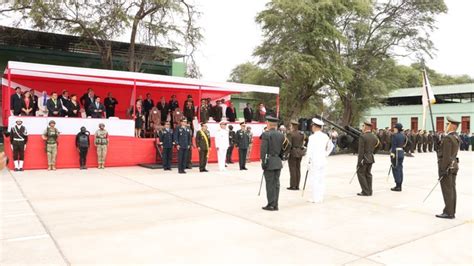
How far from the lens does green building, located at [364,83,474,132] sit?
41.2 meters

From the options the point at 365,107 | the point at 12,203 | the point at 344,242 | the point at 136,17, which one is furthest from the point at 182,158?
the point at 365,107

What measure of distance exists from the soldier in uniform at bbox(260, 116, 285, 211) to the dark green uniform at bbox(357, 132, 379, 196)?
2.71 meters

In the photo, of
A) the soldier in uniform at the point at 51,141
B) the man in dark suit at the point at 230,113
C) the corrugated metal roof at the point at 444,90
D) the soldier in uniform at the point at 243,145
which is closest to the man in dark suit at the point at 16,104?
the soldier in uniform at the point at 51,141

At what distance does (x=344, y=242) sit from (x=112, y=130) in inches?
420

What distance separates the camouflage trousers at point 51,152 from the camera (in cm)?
1242

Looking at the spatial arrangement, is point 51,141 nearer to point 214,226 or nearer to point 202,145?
point 202,145

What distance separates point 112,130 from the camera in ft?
45.8

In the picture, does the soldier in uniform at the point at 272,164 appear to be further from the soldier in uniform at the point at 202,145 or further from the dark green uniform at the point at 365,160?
the soldier in uniform at the point at 202,145

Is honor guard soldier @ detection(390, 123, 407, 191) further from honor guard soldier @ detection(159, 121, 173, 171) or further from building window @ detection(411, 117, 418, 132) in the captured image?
building window @ detection(411, 117, 418, 132)

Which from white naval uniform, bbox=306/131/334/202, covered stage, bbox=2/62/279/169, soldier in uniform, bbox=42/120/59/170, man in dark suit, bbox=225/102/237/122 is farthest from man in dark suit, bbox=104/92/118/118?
white naval uniform, bbox=306/131/334/202

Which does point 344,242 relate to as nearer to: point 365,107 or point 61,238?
point 61,238

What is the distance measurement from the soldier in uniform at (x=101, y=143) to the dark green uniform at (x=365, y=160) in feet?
28.1

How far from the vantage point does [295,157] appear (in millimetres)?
9922

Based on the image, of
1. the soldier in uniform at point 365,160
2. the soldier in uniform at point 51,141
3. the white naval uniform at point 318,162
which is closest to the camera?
the white naval uniform at point 318,162
